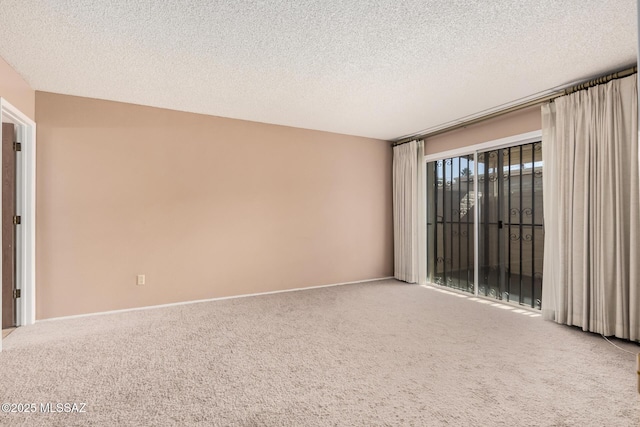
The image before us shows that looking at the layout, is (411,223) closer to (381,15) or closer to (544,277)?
(544,277)

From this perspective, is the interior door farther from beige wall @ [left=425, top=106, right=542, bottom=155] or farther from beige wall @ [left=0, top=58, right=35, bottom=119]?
beige wall @ [left=425, top=106, right=542, bottom=155]

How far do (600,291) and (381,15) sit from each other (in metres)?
3.23

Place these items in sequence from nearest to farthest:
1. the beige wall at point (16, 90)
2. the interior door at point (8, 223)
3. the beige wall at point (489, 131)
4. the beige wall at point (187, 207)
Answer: the beige wall at point (16, 90) < the interior door at point (8, 223) < the beige wall at point (187, 207) < the beige wall at point (489, 131)

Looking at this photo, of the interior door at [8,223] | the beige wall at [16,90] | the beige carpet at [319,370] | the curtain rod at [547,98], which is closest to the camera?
the beige carpet at [319,370]

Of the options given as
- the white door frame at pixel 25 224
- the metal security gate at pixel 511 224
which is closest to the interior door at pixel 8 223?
the white door frame at pixel 25 224

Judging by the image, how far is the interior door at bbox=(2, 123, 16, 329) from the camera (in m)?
3.31

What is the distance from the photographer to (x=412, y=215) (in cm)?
532

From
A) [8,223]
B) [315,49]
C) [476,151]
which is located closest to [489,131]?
[476,151]

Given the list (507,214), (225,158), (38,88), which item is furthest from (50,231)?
(507,214)

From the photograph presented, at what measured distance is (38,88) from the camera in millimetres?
3439

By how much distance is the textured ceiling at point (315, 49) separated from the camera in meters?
2.13

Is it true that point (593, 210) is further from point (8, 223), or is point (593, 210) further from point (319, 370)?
point (8, 223)

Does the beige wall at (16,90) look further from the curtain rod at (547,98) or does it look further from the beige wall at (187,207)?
the curtain rod at (547,98)

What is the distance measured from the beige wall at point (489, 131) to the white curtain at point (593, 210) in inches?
10.8
